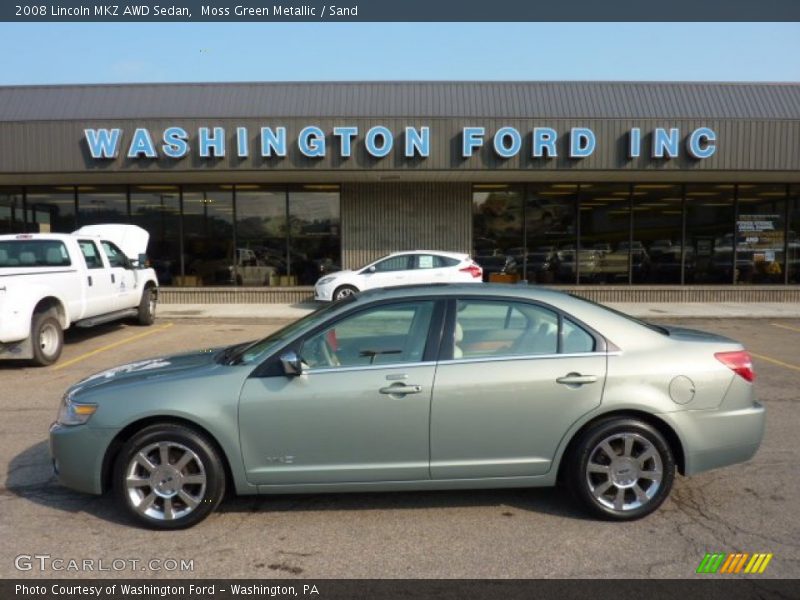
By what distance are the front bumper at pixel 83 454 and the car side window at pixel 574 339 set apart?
283cm

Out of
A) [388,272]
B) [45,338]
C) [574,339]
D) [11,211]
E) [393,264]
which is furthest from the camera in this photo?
[11,211]

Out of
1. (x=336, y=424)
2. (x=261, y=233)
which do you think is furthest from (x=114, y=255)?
(x=336, y=424)

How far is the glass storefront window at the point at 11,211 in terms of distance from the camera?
17.9 meters

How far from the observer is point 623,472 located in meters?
3.99

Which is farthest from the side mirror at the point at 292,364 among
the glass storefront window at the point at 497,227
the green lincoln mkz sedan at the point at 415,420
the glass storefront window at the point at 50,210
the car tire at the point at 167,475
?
the glass storefront window at the point at 50,210

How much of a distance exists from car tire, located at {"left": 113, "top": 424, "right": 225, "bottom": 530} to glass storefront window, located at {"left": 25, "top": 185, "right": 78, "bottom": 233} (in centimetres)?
1591

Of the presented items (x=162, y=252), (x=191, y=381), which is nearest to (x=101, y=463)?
(x=191, y=381)

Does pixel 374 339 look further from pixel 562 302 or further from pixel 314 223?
pixel 314 223

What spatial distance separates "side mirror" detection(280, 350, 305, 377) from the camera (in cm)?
Result: 389

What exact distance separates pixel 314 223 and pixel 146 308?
18.7 feet

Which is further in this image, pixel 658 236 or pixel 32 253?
pixel 658 236

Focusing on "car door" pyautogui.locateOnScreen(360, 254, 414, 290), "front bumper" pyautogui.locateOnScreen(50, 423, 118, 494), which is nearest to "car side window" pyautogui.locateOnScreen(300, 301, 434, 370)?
"front bumper" pyautogui.locateOnScreen(50, 423, 118, 494)

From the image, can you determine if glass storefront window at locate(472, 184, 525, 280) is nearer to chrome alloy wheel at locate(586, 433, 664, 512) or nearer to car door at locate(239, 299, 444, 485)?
chrome alloy wheel at locate(586, 433, 664, 512)

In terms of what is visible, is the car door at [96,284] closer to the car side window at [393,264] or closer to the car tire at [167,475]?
the car side window at [393,264]
